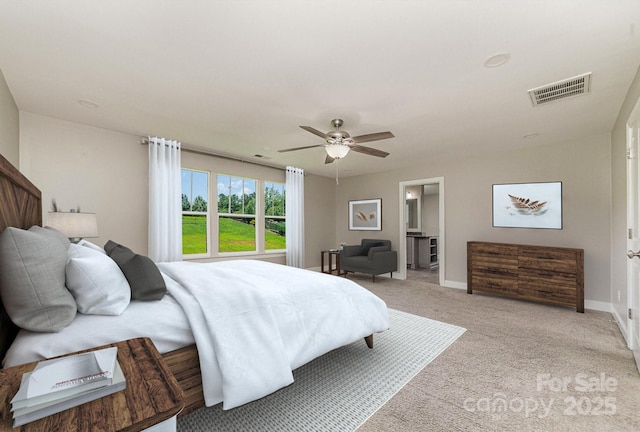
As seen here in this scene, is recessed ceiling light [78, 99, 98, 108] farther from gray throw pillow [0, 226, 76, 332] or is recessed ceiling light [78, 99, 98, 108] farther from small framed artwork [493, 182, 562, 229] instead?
small framed artwork [493, 182, 562, 229]

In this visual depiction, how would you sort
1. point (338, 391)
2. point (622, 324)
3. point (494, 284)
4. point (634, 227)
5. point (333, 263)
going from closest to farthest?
point (338, 391), point (634, 227), point (622, 324), point (494, 284), point (333, 263)

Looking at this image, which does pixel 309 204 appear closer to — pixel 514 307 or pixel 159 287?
pixel 514 307

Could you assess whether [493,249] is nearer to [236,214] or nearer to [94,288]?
[236,214]

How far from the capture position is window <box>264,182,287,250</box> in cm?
601

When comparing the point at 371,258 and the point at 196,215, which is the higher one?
the point at 196,215

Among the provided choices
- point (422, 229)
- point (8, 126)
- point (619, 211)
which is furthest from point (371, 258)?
point (8, 126)

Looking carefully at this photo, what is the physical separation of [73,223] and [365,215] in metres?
5.32

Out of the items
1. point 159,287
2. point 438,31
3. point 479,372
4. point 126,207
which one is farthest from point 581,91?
point 126,207

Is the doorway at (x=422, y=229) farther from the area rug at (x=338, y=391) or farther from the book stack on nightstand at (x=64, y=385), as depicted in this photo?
the book stack on nightstand at (x=64, y=385)

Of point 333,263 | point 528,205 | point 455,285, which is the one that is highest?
point 528,205

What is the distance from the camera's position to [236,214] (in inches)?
216

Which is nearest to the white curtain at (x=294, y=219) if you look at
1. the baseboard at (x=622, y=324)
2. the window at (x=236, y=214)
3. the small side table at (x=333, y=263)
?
the small side table at (x=333, y=263)

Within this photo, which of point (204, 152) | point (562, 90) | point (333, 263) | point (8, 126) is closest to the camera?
point (562, 90)

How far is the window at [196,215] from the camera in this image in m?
4.87
